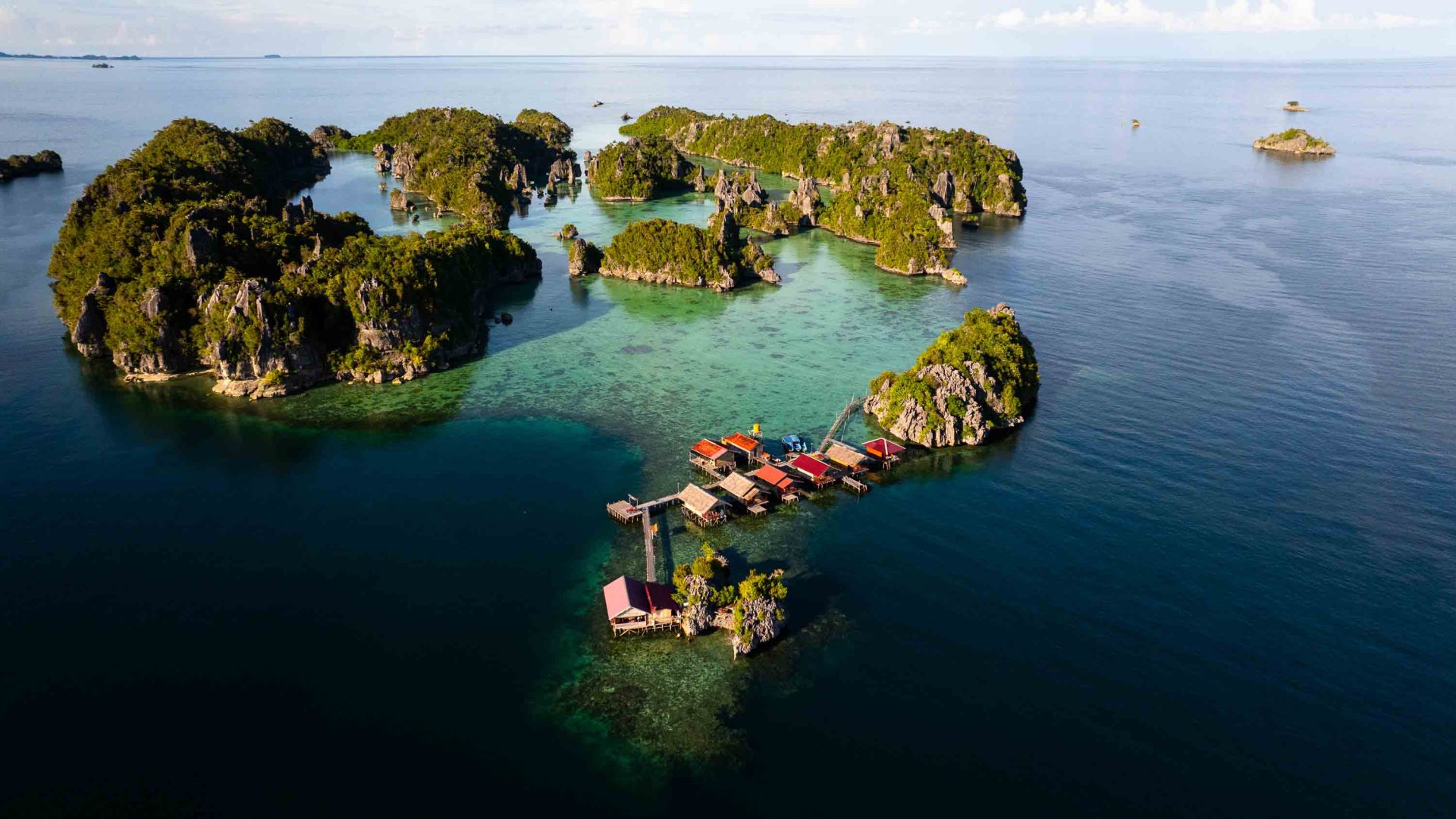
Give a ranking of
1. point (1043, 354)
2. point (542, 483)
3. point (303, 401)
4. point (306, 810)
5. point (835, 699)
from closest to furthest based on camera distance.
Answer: point (306, 810) < point (835, 699) < point (542, 483) < point (303, 401) < point (1043, 354)

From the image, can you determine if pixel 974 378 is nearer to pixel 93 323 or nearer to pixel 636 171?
pixel 93 323

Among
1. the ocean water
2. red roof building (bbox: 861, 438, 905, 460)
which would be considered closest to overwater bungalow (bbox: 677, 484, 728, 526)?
the ocean water

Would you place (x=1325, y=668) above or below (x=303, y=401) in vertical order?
below

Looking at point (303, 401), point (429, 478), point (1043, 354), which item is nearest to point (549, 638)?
point (429, 478)

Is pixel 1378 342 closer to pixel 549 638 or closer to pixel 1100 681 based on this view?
pixel 1100 681

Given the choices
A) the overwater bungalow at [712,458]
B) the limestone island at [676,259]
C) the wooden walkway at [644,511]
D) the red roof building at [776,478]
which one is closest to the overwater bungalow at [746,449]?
the overwater bungalow at [712,458]

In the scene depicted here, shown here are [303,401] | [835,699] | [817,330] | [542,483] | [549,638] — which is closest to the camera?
[835,699]

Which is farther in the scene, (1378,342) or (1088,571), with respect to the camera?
(1378,342)

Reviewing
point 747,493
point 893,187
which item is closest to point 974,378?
point 747,493
